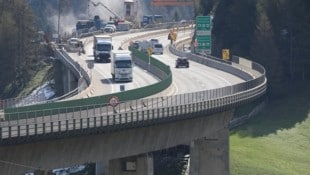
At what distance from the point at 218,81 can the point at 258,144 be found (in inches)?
385

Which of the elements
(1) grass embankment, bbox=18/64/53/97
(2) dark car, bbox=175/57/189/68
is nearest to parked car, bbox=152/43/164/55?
(2) dark car, bbox=175/57/189/68

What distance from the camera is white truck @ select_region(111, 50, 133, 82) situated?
101125mm

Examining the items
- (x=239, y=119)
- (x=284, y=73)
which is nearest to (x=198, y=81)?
(x=239, y=119)

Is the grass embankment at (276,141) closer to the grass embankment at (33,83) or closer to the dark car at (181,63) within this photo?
the dark car at (181,63)

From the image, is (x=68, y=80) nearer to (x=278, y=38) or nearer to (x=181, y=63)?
(x=181, y=63)

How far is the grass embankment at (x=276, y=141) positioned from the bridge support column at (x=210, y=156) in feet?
19.4

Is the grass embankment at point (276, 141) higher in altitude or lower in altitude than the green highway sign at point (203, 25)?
lower

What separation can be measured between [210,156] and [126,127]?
2167 centimetres

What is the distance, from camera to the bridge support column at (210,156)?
258 ft

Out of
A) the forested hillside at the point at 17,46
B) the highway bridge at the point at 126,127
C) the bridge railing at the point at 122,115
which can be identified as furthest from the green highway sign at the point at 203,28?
the forested hillside at the point at 17,46

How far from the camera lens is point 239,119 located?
352 feet

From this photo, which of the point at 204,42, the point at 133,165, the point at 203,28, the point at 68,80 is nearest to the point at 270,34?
the point at 204,42

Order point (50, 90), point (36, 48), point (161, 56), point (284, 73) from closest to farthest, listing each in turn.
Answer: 1. point (284, 73)
2. point (161, 56)
3. point (50, 90)
4. point (36, 48)

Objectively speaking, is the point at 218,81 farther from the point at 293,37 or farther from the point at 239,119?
the point at 293,37
